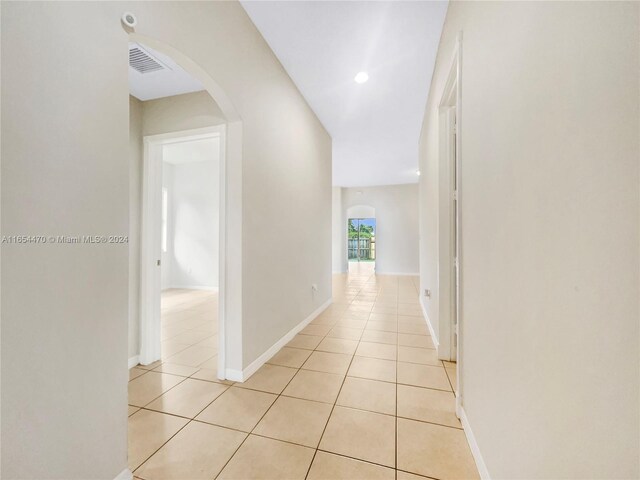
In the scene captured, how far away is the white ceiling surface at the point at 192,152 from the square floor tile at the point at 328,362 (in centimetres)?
386

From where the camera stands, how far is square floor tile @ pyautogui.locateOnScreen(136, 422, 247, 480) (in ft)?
4.10

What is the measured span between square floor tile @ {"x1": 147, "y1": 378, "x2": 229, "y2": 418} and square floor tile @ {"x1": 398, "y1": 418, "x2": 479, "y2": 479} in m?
1.27

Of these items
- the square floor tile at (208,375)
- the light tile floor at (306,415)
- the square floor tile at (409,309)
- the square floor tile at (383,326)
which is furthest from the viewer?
the square floor tile at (409,309)

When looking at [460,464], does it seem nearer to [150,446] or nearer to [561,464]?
[561,464]

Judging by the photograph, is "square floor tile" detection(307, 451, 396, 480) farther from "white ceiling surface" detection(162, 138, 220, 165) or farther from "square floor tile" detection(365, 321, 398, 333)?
"white ceiling surface" detection(162, 138, 220, 165)

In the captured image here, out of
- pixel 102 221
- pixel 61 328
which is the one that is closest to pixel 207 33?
pixel 102 221

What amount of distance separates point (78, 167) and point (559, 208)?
157 cm

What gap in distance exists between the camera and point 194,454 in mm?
1356

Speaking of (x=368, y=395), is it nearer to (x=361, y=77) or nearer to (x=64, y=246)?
(x=64, y=246)

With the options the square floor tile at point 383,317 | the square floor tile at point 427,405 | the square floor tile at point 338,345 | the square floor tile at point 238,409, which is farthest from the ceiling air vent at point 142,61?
the square floor tile at point 383,317

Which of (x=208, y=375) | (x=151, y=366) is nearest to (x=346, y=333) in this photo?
(x=208, y=375)

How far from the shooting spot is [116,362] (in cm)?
115

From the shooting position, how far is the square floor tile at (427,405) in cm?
160

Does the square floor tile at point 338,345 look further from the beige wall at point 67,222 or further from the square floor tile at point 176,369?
the beige wall at point 67,222
